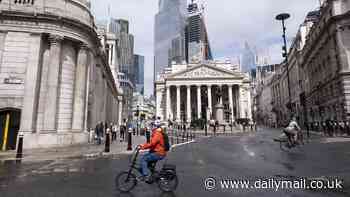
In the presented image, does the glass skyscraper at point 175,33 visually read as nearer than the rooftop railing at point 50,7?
No

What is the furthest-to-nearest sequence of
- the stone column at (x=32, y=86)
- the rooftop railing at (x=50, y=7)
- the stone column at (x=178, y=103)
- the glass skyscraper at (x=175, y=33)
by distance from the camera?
the glass skyscraper at (x=175, y=33) → the stone column at (x=178, y=103) → the rooftop railing at (x=50, y=7) → the stone column at (x=32, y=86)

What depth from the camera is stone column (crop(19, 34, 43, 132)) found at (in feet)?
61.1

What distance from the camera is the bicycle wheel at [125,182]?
20.8 feet

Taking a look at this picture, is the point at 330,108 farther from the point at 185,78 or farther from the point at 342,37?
the point at 185,78

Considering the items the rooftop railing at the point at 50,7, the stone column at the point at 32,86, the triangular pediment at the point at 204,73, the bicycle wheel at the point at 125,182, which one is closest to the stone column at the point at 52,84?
the stone column at the point at 32,86

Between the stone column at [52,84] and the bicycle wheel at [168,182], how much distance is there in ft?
54.6

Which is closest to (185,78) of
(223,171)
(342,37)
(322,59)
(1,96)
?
(322,59)

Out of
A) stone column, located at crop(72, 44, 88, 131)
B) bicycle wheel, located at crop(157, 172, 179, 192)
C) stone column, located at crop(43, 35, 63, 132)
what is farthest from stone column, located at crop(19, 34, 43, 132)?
bicycle wheel, located at crop(157, 172, 179, 192)

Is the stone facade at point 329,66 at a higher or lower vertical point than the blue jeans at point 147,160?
higher

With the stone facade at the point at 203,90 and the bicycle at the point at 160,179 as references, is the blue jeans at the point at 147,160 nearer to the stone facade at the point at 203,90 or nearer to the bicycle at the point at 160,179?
the bicycle at the point at 160,179

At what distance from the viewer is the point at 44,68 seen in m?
20.0

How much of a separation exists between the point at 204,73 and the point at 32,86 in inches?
2785

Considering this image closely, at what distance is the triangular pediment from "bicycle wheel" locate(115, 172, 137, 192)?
7933 cm

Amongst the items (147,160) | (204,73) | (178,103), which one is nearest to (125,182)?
(147,160)
